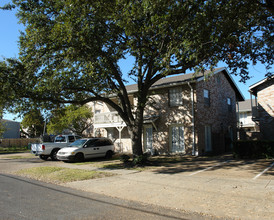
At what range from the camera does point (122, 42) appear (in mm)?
12828

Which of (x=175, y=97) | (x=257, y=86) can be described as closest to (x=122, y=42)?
(x=175, y=97)

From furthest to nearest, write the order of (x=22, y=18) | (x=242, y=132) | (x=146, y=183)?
(x=242, y=132) → (x=22, y=18) → (x=146, y=183)

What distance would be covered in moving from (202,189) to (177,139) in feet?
34.4

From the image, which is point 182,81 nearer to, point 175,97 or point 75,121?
point 175,97

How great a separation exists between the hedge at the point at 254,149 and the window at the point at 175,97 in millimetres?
5090

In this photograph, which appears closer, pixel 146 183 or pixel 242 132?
pixel 146 183

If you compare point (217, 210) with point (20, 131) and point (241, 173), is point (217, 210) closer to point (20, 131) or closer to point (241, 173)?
point (241, 173)

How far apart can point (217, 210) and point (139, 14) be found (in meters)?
7.68

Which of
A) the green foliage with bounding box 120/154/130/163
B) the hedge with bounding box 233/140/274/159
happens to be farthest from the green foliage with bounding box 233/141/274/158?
the green foliage with bounding box 120/154/130/163

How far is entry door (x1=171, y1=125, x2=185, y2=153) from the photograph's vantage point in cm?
1748

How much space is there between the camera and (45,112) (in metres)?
14.5

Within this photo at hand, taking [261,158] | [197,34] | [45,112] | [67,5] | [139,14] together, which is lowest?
[261,158]

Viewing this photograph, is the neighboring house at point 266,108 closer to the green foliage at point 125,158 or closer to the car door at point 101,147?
the green foliage at point 125,158

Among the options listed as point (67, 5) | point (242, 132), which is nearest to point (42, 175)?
point (67, 5)
